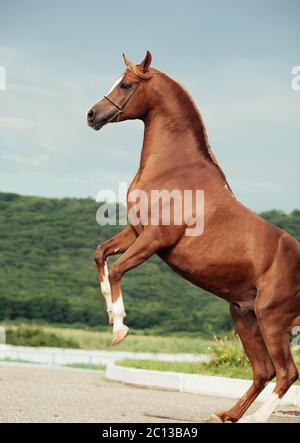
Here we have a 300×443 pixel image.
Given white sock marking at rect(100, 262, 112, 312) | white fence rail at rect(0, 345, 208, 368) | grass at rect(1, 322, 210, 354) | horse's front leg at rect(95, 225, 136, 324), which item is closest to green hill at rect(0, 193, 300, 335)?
grass at rect(1, 322, 210, 354)

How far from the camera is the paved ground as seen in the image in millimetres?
8055

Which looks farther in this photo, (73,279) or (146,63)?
(73,279)

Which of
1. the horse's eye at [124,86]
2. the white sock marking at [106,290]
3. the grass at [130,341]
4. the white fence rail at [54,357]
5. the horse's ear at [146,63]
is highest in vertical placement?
the horse's ear at [146,63]

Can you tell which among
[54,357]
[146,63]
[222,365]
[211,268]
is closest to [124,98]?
[146,63]

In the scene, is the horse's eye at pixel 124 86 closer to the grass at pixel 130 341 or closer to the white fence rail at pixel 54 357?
the white fence rail at pixel 54 357

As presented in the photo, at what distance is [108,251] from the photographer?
23.4 feet

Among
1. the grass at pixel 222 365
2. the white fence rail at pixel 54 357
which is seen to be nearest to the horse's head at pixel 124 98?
the grass at pixel 222 365

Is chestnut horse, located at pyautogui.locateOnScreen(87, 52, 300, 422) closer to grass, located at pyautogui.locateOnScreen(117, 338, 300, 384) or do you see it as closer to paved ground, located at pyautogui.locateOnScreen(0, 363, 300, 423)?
paved ground, located at pyautogui.locateOnScreen(0, 363, 300, 423)

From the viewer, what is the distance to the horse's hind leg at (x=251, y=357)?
24.6 feet

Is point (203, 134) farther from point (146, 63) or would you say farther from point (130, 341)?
point (130, 341)

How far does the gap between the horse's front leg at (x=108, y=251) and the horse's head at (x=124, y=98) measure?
0.88 metres

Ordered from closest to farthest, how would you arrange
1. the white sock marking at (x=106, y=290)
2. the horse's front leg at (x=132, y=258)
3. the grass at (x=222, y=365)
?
the horse's front leg at (x=132, y=258), the white sock marking at (x=106, y=290), the grass at (x=222, y=365)

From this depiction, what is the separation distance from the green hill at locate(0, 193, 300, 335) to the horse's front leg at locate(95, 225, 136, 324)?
78.6 feet

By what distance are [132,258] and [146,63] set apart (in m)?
1.59
